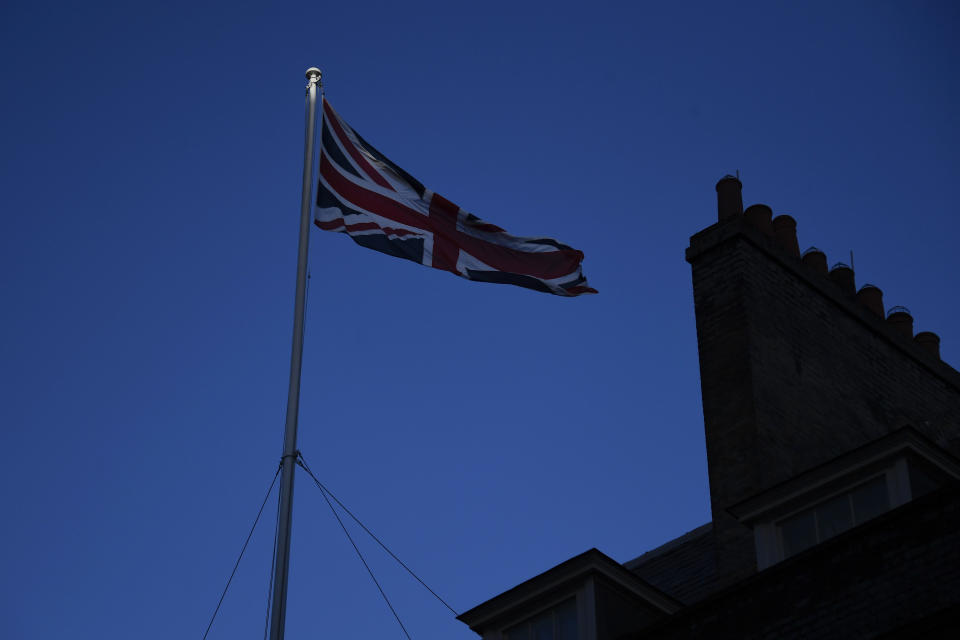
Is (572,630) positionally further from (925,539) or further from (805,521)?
(925,539)

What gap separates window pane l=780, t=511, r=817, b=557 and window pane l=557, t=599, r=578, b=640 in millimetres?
2285

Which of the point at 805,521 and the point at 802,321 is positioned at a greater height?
the point at 802,321

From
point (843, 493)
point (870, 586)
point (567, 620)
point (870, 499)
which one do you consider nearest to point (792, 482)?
point (843, 493)

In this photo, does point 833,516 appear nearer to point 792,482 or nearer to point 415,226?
point 792,482

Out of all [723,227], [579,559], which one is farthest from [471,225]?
[579,559]

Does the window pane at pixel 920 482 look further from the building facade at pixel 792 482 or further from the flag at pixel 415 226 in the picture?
the flag at pixel 415 226

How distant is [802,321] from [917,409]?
92.3 inches

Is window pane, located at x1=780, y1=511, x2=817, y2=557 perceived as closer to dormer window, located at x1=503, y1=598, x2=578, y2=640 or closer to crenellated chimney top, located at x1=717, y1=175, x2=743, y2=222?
dormer window, located at x1=503, y1=598, x2=578, y2=640

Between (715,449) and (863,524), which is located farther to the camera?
(715,449)

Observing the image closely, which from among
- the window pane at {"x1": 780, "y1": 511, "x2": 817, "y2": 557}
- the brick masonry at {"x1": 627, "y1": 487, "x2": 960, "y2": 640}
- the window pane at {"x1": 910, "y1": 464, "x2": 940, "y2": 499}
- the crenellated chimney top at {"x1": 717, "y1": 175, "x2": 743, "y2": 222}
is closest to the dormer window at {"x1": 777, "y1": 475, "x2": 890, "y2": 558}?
the window pane at {"x1": 780, "y1": 511, "x2": 817, "y2": 557}

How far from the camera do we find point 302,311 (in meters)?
16.6

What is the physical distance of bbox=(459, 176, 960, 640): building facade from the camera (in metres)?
13.7

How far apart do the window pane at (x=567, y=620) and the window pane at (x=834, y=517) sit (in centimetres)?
268

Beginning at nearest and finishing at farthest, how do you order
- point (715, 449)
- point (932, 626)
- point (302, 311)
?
point (932, 626) < point (302, 311) < point (715, 449)
